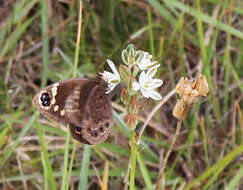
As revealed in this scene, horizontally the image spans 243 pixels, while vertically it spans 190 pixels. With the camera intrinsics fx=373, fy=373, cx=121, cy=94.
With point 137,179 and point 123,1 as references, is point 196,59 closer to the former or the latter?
point 123,1

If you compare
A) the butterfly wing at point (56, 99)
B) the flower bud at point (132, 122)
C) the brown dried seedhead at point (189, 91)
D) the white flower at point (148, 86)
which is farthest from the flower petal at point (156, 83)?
the butterfly wing at point (56, 99)

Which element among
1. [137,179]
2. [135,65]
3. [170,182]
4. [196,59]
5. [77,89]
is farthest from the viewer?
[196,59]

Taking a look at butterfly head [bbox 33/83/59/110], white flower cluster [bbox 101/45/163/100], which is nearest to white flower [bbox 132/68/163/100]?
white flower cluster [bbox 101/45/163/100]

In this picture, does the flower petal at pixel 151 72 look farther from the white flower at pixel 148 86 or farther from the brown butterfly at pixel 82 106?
the brown butterfly at pixel 82 106

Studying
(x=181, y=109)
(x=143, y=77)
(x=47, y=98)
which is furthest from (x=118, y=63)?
(x=181, y=109)

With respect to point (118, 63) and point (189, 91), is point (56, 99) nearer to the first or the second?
point (189, 91)

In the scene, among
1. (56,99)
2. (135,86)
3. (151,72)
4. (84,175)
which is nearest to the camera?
(135,86)

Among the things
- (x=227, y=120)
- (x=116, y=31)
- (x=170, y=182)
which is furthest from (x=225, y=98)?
(x=116, y=31)
